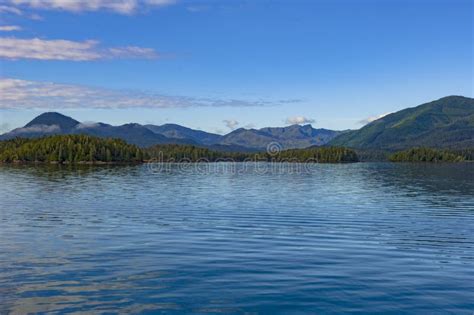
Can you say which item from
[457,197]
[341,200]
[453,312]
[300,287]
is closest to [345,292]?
[300,287]

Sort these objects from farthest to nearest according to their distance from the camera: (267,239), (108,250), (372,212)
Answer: (372,212) → (267,239) → (108,250)

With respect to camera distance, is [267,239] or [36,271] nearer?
[36,271]

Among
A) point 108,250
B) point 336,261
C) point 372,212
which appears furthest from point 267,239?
point 372,212

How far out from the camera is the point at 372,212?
61938 mm

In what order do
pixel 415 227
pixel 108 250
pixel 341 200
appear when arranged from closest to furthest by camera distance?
1. pixel 108 250
2. pixel 415 227
3. pixel 341 200

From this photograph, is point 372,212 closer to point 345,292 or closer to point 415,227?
point 415,227

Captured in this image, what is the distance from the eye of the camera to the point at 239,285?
2614cm

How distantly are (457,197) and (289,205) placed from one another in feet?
112

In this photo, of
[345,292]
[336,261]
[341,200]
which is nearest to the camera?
[345,292]

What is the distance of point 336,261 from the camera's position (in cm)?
3222

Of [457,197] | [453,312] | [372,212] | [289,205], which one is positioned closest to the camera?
[453,312]

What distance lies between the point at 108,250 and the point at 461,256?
25.9 meters

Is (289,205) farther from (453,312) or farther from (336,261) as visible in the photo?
(453,312)

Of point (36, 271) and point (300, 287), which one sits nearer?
point (300, 287)
